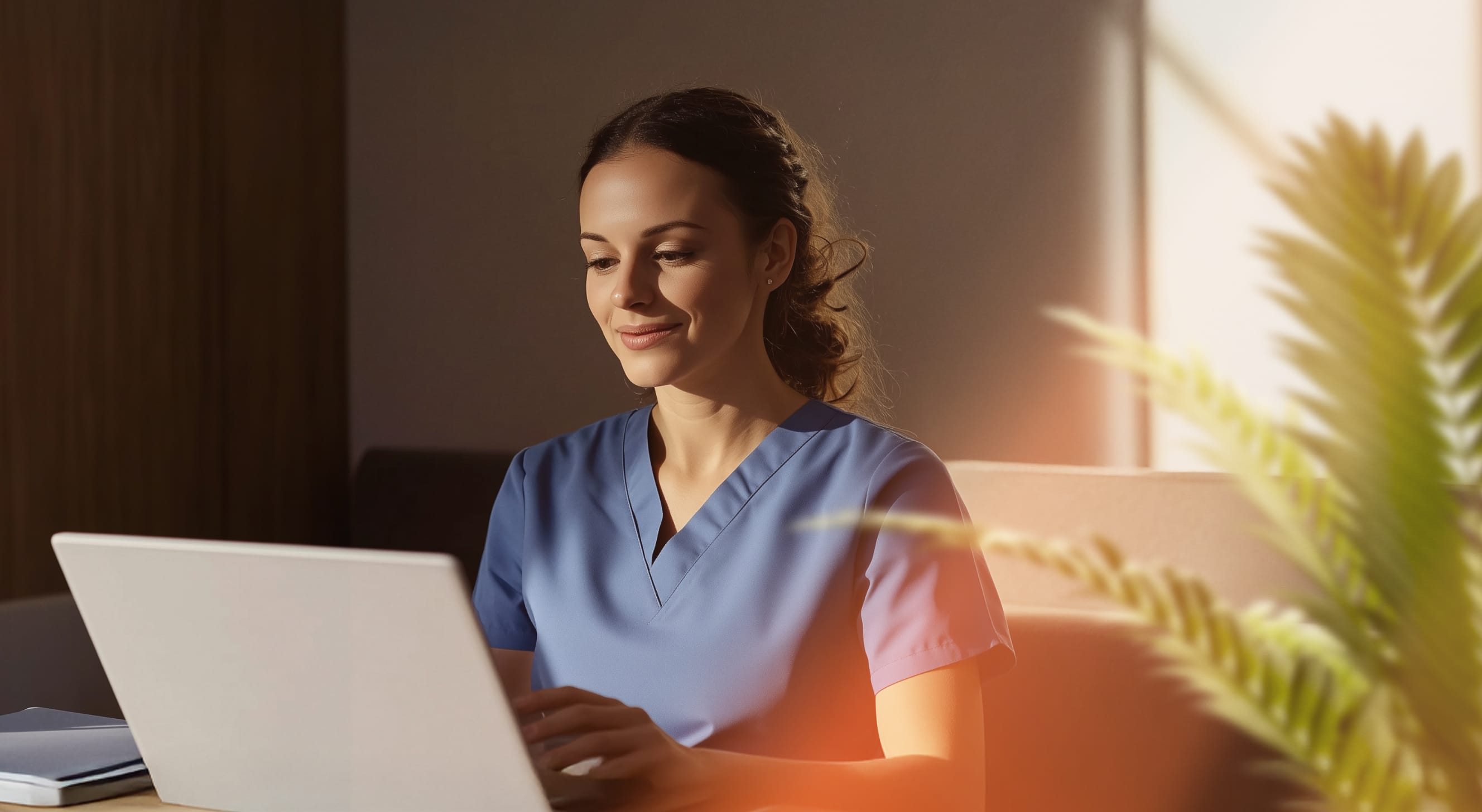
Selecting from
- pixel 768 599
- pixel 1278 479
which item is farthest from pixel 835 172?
pixel 1278 479

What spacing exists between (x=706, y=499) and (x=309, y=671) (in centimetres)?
57

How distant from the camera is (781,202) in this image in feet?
4.38

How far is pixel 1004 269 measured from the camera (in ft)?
7.59

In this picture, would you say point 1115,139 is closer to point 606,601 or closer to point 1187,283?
point 1187,283

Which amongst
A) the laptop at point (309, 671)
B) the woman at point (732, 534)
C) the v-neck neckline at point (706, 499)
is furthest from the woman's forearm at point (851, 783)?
the v-neck neckline at point (706, 499)

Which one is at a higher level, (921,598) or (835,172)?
(835,172)

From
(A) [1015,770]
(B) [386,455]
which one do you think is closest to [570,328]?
(B) [386,455]

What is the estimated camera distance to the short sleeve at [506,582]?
1.33m

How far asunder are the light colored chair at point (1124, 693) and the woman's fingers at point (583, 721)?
28.7 inches

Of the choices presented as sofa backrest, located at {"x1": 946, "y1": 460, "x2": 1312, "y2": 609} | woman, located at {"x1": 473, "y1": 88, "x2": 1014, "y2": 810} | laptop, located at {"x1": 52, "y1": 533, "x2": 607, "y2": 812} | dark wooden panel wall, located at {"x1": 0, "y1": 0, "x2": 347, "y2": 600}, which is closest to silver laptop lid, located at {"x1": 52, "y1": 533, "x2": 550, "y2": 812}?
laptop, located at {"x1": 52, "y1": 533, "x2": 607, "y2": 812}

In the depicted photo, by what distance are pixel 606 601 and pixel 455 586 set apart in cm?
53

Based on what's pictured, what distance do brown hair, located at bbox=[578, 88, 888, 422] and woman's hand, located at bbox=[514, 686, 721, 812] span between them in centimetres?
57

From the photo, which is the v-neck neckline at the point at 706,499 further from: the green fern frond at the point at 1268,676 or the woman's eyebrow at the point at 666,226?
the green fern frond at the point at 1268,676

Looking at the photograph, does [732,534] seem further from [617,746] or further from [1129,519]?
[1129,519]
